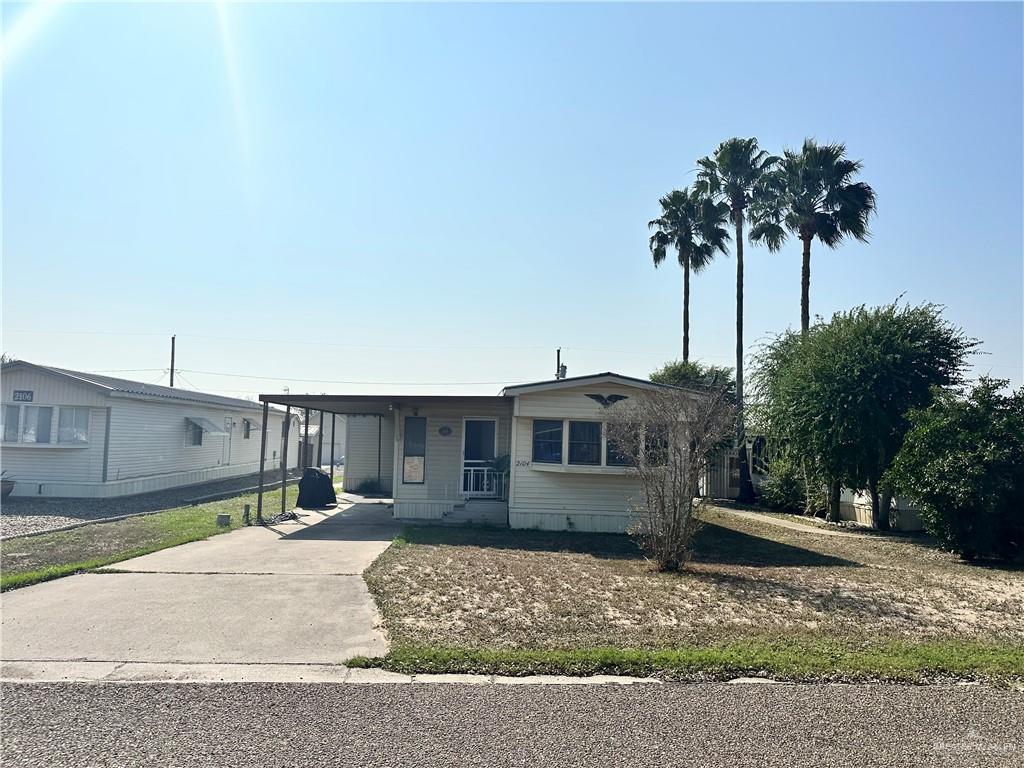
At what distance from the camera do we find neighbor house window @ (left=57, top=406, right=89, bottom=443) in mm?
18219

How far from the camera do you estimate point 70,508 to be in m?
16.1

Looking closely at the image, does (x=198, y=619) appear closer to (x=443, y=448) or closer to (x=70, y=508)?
(x=443, y=448)

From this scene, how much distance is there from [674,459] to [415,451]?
7.42 meters

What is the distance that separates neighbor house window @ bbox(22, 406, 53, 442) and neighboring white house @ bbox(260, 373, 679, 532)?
768 centimetres

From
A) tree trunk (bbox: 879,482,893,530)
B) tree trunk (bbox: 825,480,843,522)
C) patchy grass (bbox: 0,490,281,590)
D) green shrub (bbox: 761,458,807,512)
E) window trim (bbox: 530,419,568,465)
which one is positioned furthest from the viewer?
green shrub (bbox: 761,458,807,512)

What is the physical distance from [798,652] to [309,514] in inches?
507

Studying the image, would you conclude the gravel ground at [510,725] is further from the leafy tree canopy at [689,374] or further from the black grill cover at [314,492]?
the leafy tree canopy at [689,374]

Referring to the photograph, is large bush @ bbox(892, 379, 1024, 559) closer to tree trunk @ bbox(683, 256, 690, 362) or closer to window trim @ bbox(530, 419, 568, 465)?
window trim @ bbox(530, 419, 568, 465)

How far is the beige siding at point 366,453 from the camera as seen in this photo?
21.9 meters

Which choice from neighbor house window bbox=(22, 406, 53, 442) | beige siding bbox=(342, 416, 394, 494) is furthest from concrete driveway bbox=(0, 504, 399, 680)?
beige siding bbox=(342, 416, 394, 494)

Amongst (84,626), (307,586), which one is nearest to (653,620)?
(307,586)

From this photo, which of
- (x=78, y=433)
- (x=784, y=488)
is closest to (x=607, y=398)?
(x=784, y=488)

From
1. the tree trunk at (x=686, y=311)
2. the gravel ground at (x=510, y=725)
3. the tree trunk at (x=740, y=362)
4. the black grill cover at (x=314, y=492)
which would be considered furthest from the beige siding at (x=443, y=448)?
the tree trunk at (x=686, y=311)

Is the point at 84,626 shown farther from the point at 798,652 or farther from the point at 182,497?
the point at 182,497
